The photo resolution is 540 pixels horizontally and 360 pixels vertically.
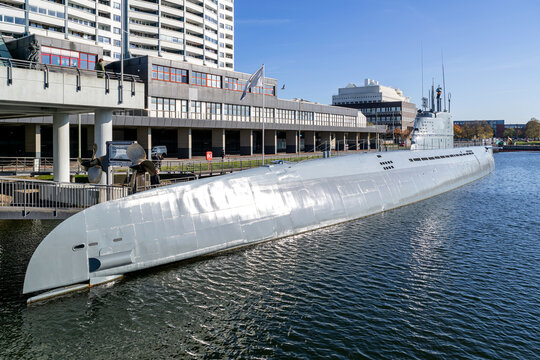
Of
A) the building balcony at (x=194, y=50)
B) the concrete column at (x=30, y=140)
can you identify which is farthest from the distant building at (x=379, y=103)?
the concrete column at (x=30, y=140)

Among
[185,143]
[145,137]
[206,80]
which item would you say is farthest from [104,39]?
[145,137]

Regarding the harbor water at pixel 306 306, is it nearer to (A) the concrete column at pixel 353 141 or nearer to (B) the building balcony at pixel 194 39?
(A) the concrete column at pixel 353 141

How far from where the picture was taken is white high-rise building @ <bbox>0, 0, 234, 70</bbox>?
79062 mm

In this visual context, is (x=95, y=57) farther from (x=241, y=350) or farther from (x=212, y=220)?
(x=241, y=350)

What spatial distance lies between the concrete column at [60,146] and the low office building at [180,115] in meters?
23.4

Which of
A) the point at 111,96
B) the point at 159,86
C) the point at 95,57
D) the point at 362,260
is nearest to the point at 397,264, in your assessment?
the point at 362,260

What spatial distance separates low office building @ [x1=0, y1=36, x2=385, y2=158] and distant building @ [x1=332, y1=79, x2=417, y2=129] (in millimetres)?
65781

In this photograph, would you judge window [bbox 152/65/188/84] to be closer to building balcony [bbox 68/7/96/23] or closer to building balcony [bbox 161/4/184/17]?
building balcony [bbox 68/7/96/23]

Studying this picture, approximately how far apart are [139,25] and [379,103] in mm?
88360

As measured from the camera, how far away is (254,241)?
65.6 feet

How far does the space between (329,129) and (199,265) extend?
74.8 m

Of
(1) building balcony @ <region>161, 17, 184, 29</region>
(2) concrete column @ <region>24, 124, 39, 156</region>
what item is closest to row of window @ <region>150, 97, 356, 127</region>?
(2) concrete column @ <region>24, 124, 39, 156</region>

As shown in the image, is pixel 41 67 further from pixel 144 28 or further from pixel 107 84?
pixel 144 28

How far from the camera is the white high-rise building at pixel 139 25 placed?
79062 millimetres
